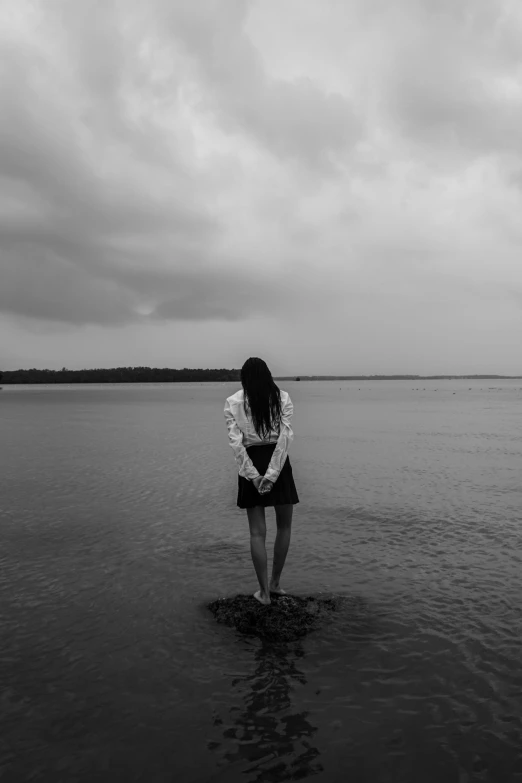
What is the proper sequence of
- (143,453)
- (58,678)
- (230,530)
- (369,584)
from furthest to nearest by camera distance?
(143,453), (230,530), (369,584), (58,678)

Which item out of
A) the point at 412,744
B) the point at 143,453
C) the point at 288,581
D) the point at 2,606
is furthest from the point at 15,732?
the point at 143,453

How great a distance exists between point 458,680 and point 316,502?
9480 millimetres

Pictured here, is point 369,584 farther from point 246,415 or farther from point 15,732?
point 15,732

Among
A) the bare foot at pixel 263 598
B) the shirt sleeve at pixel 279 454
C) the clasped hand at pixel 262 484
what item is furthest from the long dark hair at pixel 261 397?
the bare foot at pixel 263 598

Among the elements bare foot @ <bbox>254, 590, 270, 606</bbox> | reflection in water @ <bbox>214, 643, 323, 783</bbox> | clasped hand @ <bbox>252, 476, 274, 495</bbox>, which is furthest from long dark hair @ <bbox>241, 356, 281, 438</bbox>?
reflection in water @ <bbox>214, 643, 323, 783</bbox>

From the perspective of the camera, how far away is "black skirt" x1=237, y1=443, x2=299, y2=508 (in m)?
7.19

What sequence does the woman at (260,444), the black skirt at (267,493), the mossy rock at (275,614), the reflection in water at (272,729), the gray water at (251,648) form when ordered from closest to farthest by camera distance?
the reflection in water at (272,729)
the gray water at (251,648)
the mossy rock at (275,614)
the woman at (260,444)
the black skirt at (267,493)

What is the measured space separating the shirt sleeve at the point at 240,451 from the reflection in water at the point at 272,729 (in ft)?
7.00

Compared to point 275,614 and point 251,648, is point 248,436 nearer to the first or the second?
point 275,614

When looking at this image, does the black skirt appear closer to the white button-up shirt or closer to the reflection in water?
the white button-up shirt

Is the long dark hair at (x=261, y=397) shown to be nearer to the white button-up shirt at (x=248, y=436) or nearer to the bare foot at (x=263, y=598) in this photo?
the white button-up shirt at (x=248, y=436)

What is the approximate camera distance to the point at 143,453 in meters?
26.0

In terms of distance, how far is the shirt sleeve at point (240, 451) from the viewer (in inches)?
278

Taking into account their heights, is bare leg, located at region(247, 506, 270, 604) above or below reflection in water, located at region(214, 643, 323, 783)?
above
